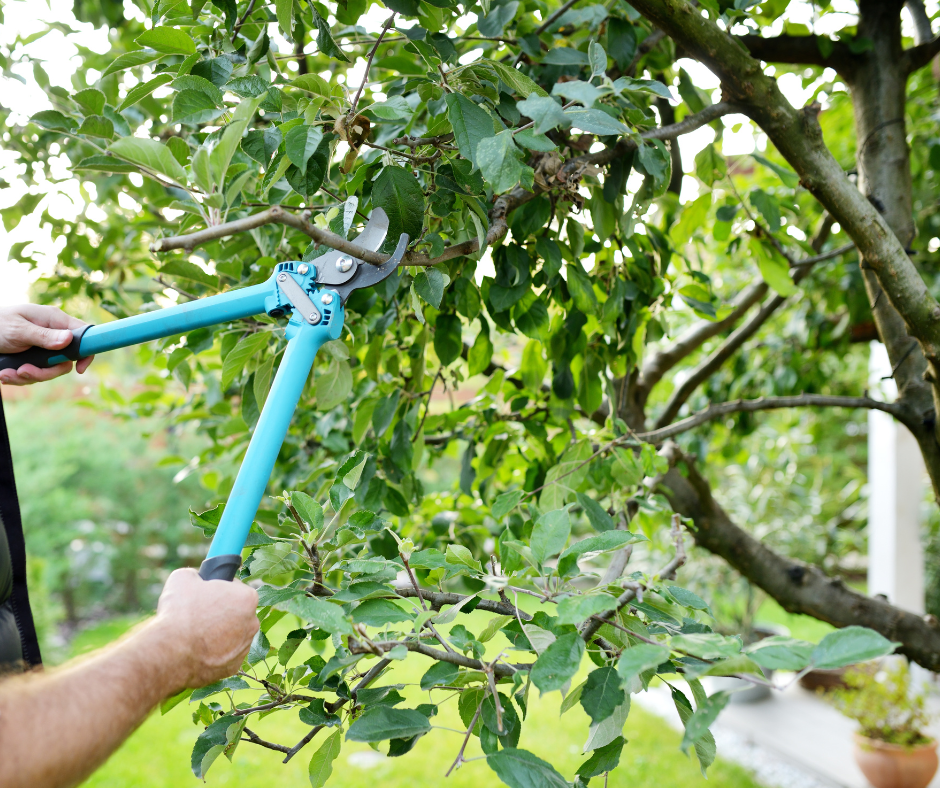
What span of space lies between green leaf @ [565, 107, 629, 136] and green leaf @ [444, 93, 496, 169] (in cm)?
11

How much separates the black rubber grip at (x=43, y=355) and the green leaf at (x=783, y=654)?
2.62ft

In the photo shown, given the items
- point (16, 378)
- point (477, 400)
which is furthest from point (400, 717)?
point (477, 400)

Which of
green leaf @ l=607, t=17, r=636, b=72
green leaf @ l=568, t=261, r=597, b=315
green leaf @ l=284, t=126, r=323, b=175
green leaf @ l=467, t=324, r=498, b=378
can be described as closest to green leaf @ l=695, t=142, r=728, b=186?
green leaf @ l=607, t=17, r=636, b=72

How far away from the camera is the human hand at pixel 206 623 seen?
56 cm

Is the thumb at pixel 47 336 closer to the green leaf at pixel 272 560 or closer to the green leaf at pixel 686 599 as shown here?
the green leaf at pixel 272 560

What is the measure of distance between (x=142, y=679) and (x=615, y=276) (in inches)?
37.7

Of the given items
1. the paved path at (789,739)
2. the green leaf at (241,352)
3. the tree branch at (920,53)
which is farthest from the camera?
the paved path at (789,739)

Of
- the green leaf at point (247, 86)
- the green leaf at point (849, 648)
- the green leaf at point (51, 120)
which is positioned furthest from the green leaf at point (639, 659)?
the green leaf at point (51, 120)

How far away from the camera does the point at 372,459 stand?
1.25m

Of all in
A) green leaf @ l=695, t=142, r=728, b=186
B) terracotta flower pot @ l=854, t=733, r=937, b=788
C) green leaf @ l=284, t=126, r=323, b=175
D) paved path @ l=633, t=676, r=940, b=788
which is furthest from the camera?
paved path @ l=633, t=676, r=940, b=788

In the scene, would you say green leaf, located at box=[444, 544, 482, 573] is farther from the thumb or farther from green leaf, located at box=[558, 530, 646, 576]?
the thumb

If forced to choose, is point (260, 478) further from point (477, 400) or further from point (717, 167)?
point (717, 167)

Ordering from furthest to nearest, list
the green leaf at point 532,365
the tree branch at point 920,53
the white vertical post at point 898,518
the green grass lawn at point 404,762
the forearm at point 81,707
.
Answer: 1. the white vertical post at point 898,518
2. the green grass lawn at point 404,762
3. the tree branch at point 920,53
4. the green leaf at point 532,365
5. the forearm at point 81,707

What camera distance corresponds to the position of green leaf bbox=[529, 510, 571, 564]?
0.65 m
